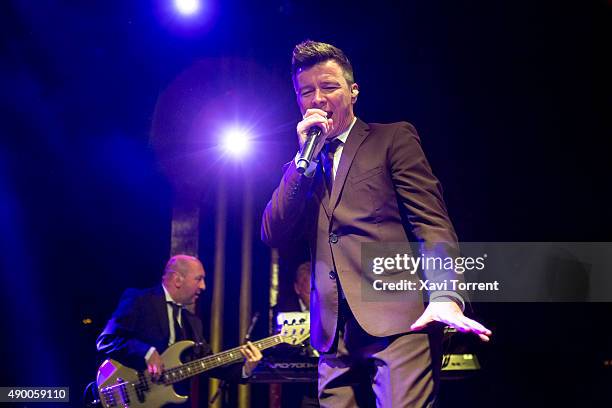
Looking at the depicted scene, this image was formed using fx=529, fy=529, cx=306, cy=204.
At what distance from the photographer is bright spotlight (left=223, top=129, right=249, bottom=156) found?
18.0 feet

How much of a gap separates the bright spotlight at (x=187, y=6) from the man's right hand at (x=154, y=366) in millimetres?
2966

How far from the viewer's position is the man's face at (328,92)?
1.97m

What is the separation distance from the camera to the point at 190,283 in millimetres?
4910

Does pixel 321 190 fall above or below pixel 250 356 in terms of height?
above

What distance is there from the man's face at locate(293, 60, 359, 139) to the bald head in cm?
322

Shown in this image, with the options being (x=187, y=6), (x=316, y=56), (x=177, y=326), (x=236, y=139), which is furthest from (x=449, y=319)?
(x=236, y=139)

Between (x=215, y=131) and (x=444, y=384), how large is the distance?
327 centimetres

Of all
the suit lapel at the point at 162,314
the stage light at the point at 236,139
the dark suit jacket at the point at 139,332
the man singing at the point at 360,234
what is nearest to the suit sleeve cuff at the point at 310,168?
the man singing at the point at 360,234

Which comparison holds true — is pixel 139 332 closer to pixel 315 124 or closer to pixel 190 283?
pixel 190 283

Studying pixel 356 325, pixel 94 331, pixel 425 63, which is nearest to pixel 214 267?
pixel 94 331

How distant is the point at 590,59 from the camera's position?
4566 mm

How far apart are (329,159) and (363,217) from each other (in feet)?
1.03

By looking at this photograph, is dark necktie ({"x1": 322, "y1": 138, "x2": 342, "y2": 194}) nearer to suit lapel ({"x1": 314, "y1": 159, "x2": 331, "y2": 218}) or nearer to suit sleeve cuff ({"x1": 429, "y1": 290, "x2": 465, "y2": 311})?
suit lapel ({"x1": 314, "y1": 159, "x2": 331, "y2": 218})

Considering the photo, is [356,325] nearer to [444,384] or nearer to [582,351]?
[444,384]
